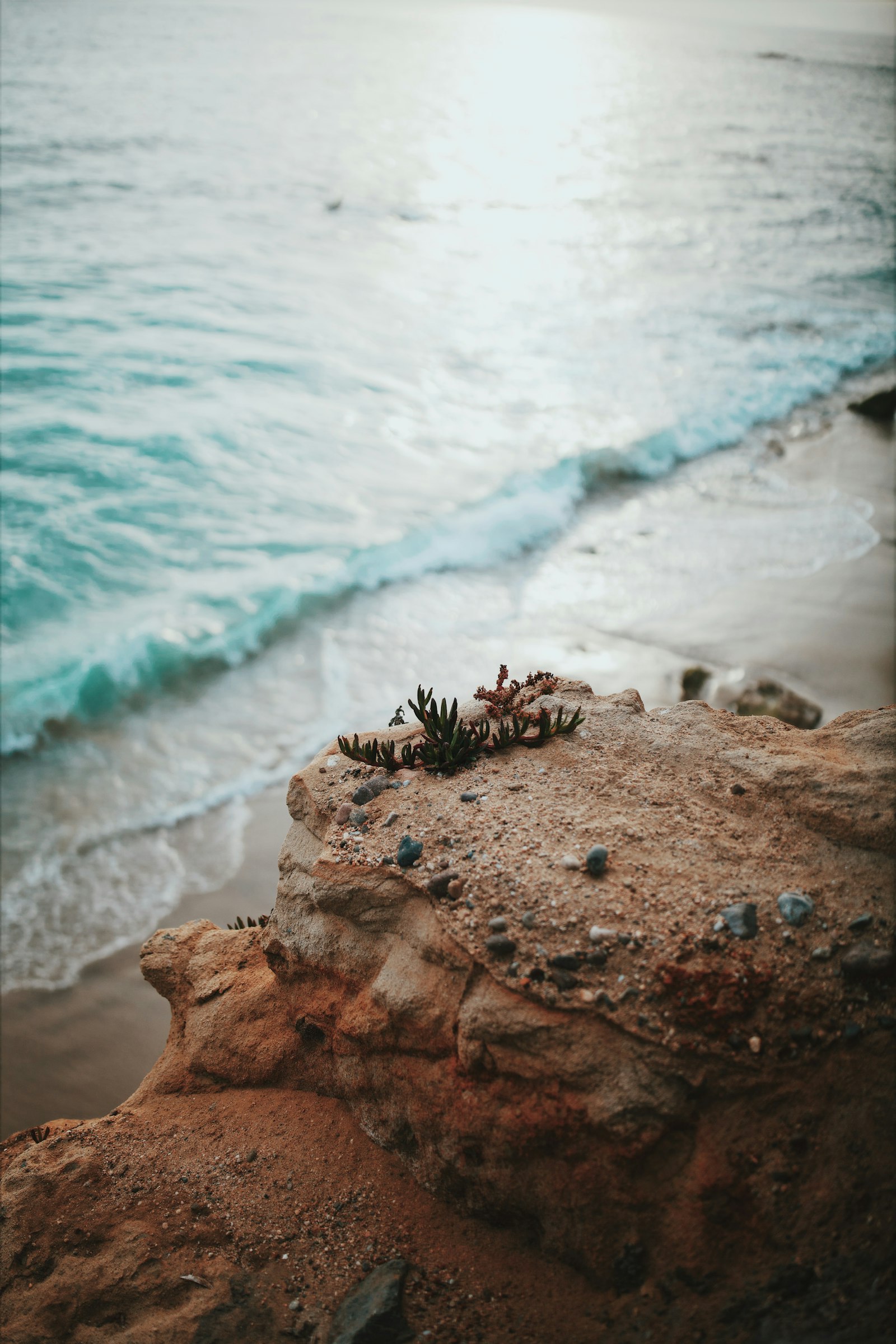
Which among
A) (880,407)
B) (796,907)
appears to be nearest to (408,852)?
(796,907)

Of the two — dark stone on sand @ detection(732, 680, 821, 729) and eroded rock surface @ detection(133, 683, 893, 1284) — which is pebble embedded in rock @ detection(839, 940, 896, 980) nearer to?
eroded rock surface @ detection(133, 683, 893, 1284)

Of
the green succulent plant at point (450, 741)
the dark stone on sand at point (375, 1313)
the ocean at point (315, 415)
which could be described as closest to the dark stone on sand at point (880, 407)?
the ocean at point (315, 415)

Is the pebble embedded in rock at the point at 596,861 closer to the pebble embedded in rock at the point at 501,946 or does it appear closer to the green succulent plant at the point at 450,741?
the pebble embedded in rock at the point at 501,946

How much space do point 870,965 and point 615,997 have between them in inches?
41.6

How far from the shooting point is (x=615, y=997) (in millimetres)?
3420

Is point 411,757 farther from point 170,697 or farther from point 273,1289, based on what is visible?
point 170,697

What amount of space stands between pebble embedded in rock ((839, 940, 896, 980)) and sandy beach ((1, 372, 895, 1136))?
548 centimetres

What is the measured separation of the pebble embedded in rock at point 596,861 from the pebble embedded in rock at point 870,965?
1100mm

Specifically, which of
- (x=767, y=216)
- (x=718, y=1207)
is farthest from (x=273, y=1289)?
(x=767, y=216)

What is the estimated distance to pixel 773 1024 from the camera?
328 centimetres

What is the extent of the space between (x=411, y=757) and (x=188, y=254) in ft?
76.8

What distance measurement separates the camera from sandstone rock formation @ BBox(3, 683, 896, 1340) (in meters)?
3.13

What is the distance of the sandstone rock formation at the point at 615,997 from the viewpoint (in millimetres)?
3133

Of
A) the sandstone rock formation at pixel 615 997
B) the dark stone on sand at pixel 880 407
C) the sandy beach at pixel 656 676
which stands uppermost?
the dark stone on sand at pixel 880 407
